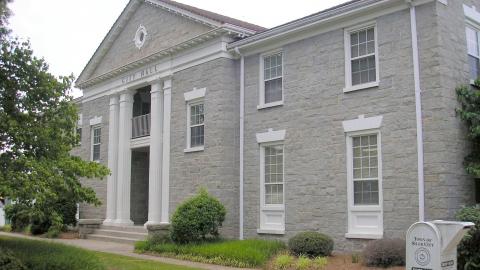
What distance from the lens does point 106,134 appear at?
26250 mm

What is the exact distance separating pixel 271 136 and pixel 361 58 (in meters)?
3.88

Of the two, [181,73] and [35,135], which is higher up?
[181,73]

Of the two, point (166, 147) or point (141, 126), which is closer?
point (166, 147)

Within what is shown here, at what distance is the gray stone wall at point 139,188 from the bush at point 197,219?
7879 millimetres

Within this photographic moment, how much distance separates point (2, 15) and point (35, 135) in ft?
10.1

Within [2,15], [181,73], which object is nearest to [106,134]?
[181,73]

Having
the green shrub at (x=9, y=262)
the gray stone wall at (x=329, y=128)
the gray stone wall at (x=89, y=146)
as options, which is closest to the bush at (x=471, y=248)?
the gray stone wall at (x=329, y=128)

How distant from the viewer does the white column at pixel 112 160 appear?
24938 mm

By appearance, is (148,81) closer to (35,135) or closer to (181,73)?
(181,73)

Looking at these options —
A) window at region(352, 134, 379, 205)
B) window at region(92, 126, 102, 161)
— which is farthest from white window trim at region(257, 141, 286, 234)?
window at region(92, 126, 102, 161)

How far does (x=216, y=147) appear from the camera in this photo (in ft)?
63.6

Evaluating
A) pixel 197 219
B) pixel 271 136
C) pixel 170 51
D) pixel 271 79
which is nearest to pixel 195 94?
pixel 170 51

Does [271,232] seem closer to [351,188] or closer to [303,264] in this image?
[351,188]

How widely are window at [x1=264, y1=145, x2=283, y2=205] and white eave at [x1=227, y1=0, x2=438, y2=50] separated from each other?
3.45m
